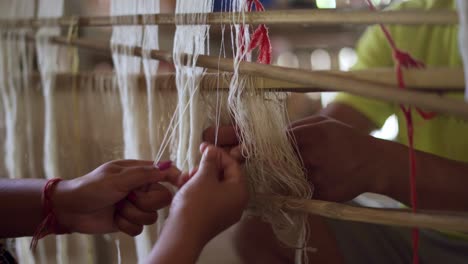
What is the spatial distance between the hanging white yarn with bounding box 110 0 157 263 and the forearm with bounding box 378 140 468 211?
1.18 feet

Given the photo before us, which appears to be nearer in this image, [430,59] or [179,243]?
[179,243]

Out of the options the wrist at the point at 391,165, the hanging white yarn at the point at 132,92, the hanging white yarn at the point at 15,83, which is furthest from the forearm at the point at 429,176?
the hanging white yarn at the point at 15,83

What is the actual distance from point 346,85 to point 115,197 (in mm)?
307

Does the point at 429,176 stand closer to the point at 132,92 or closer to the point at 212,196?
the point at 212,196

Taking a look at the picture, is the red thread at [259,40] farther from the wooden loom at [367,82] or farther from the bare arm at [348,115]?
the bare arm at [348,115]

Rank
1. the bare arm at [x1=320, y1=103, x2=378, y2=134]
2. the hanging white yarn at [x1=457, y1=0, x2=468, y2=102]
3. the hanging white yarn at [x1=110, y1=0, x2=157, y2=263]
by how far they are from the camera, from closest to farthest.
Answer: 1. the hanging white yarn at [x1=457, y1=0, x2=468, y2=102]
2. the hanging white yarn at [x1=110, y1=0, x2=157, y2=263]
3. the bare arm at [x1=320, y1=103, x2=378, y2=134]

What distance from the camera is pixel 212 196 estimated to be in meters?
0.45

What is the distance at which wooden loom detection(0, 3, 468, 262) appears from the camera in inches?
14.8

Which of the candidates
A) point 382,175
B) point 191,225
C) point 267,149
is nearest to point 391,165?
point 382,175

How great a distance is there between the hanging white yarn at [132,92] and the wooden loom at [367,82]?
9cm

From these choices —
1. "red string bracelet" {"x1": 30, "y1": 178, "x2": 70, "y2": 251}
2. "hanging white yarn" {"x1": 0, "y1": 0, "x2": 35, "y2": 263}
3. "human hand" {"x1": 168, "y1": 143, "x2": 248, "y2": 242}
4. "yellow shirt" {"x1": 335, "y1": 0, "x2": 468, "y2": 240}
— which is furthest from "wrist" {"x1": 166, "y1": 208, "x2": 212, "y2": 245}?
"hanging white yarn" {"x1": 0, "y1": 0, "x2": 35, "y2": 263}

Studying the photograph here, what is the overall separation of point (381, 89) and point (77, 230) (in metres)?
0.45

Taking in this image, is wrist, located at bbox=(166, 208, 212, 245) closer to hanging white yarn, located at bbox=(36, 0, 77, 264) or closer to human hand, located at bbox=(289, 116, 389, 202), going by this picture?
human hand, located at bbox=(289, 116, 389, 202)

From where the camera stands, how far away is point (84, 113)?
807mm
